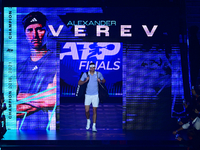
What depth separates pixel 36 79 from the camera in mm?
9836

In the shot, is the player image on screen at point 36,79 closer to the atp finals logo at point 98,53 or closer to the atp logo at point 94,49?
the atp logo at point 94,49

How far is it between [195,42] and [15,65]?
5.58 metres

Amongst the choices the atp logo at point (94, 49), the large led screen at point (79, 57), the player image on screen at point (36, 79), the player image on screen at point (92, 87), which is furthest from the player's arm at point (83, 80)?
the player image on screen at point (36, 79)

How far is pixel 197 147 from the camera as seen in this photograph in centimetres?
664

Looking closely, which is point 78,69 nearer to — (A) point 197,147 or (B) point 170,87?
(B) point 170,87

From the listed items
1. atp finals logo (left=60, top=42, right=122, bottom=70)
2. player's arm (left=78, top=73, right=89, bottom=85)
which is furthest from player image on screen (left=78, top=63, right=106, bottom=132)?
atp finals logo (left=60, top=42, right=122, bottom=70)

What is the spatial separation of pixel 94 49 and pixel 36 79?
2.01m

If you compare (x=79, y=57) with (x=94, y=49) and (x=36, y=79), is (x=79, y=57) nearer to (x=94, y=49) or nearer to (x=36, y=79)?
(x=94, y=49)

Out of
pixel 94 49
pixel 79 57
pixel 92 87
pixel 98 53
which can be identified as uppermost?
pixel 94 49

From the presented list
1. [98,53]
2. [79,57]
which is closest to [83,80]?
[79,57]

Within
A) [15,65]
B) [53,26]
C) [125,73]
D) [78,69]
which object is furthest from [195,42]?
[15,65]

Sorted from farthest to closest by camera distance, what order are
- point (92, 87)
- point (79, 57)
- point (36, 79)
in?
1. point (79, 57)
2. point (36, 79)
3. point (92, 87)

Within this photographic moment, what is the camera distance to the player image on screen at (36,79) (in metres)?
9.75

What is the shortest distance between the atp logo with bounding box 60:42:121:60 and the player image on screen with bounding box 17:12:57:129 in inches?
23.5
